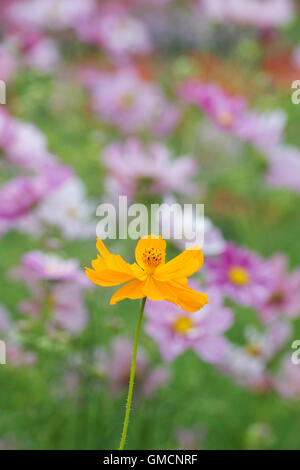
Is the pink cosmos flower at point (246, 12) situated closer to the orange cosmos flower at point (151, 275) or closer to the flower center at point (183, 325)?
the flower center at point (183, 325)

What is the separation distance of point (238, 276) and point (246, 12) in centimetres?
72

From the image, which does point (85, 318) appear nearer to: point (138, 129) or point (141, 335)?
point (141, 335)

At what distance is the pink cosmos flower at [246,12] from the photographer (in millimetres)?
1171

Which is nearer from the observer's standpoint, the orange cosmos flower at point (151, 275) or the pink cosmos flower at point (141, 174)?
the orange cosmos flower at point (151, 275)

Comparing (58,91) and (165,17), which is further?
(165,17)

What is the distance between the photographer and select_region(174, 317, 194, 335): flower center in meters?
0.60

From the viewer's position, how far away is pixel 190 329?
1.96ft

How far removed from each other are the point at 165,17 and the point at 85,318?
2.78 meters

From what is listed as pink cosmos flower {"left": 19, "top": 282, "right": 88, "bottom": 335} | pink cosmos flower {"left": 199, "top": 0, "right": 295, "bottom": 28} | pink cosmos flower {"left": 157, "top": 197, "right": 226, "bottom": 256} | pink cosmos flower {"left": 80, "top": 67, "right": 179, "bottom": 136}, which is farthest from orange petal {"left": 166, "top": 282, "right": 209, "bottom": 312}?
pink cosmos flower {"left": 199, "top": 0, "right": 295, "bottom": 28}

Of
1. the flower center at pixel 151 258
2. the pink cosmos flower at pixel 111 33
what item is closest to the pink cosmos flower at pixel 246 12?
the pink cosmos flower at pixel 111 33

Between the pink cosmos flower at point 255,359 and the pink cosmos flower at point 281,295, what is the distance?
48 mm

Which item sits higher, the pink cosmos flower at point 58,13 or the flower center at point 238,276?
the pink cosmos flower at point 58,13

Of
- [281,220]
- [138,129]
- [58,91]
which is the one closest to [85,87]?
[58,91]

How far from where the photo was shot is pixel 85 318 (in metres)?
0.67
